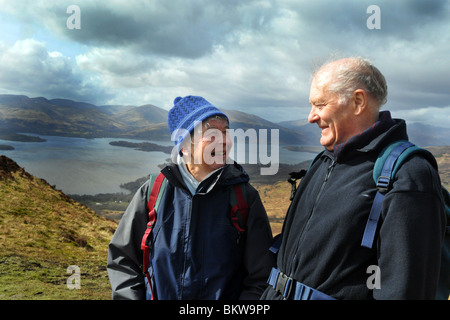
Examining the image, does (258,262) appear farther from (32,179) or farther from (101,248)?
(32,179)

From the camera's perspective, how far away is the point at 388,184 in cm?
235

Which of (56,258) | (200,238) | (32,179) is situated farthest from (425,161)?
(32,179)

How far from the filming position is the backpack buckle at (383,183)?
92.6 inches

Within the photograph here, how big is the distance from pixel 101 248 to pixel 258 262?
17714mm

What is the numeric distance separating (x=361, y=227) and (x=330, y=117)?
94 centimetres

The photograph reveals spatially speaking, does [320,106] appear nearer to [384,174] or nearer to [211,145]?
[384,174]

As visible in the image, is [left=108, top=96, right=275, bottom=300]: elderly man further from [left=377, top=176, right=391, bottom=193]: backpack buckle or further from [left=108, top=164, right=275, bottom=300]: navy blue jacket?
[left=377, top=176, right=391, bottom=193]: backpack buckle

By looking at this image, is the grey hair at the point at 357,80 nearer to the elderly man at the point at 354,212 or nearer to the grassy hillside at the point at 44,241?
the elderly man at the point at 354,212

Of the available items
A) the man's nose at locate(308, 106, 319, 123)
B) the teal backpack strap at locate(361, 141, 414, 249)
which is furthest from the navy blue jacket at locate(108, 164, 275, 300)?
the teal backpack strap at locate(361, 141, 414, 249)

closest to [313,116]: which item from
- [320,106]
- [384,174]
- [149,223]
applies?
[320,106]

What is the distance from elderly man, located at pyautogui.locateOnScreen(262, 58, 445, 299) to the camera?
224 cm

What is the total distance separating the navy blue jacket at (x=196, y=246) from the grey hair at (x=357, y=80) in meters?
1.19

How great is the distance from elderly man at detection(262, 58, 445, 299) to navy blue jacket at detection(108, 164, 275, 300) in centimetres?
31

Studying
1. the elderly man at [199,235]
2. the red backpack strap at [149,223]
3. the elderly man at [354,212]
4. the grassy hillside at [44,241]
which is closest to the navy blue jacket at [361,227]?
the elderly man at [354,212]
